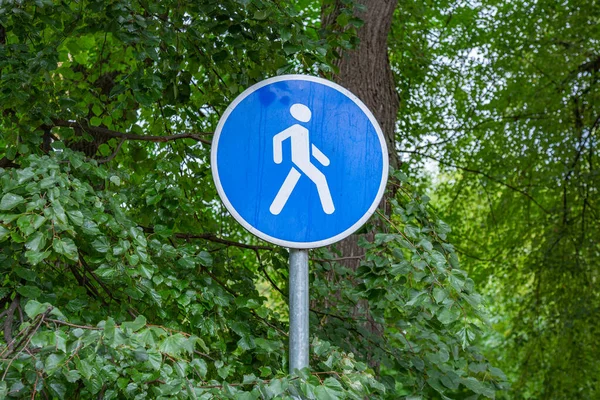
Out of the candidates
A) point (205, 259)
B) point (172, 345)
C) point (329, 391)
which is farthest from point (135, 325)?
point (205, 259)

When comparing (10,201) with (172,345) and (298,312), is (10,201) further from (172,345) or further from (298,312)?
(298,312)

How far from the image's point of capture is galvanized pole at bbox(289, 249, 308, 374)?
228 cm

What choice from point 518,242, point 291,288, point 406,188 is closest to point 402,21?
point 518,242

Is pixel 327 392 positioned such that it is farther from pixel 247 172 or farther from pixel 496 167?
pixel 496 167

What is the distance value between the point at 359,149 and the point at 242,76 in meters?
1.34

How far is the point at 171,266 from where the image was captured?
315 centimetres

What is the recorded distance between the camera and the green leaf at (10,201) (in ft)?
7.55

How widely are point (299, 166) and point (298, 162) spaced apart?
0.5 inches

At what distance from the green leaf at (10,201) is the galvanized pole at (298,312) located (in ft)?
2.44

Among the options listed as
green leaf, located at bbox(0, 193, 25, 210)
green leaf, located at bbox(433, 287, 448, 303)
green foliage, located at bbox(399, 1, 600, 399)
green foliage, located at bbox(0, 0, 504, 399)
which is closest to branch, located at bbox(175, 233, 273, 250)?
green foliage, located at bbox(0, 0, 504, 399)

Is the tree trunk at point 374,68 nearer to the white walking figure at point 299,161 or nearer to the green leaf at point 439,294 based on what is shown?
the green leaf at point 439,294

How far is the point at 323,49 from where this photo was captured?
10.7 ft

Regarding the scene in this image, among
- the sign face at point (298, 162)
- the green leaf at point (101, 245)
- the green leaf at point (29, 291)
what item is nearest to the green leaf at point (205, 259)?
the green leaf at point (101, 245)

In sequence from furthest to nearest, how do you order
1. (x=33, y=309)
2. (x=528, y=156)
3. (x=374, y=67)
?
1. (x=528, y=156)
2. (x=374, y=67)
3. (x=33, y=309)
